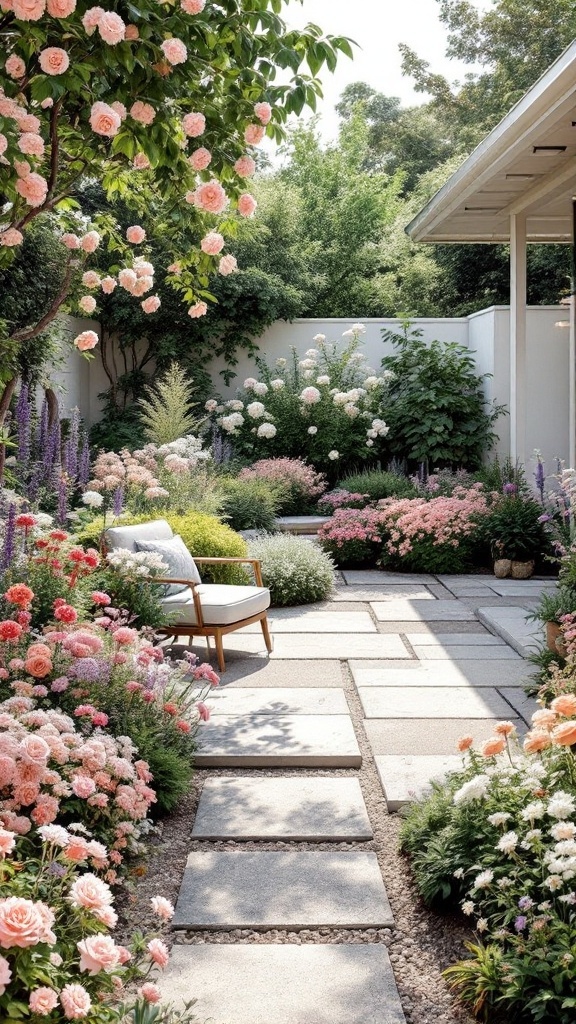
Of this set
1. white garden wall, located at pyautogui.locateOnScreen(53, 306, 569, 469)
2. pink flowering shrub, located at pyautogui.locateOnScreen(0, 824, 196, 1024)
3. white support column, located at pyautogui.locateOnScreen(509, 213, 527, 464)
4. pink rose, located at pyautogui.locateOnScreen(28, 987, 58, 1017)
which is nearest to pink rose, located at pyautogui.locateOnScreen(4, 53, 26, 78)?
pink flowering shrub, located at pyautogui.locateOnScreen(0, 824, 196, 1024)

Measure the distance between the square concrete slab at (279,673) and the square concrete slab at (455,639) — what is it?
740mm

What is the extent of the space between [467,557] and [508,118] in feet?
12.2

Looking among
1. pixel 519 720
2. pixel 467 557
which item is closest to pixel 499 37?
pixel 467 557

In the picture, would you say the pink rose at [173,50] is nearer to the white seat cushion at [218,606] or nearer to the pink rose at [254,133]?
the pink rose at [254,133]

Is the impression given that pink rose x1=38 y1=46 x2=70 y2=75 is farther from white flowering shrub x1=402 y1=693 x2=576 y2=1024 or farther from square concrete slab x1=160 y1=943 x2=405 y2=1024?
square concrete slab x1=160 y1=943 x2=405 y2=1024

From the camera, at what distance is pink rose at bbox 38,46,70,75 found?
2.63 m

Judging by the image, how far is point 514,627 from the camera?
612cm

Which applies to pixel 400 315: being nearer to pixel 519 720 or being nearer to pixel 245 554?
pixel 245 554

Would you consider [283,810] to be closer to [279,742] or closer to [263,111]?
[279,742]

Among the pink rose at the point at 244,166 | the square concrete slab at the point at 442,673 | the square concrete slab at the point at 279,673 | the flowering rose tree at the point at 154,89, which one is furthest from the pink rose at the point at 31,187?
the square concrete slab at the point at 442,673

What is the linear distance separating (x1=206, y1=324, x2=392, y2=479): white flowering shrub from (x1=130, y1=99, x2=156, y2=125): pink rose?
25.0 feet

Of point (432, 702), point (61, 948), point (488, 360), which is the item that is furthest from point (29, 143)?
point (488, 360)

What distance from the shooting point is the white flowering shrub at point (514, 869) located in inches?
82.9

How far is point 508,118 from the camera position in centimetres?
639
